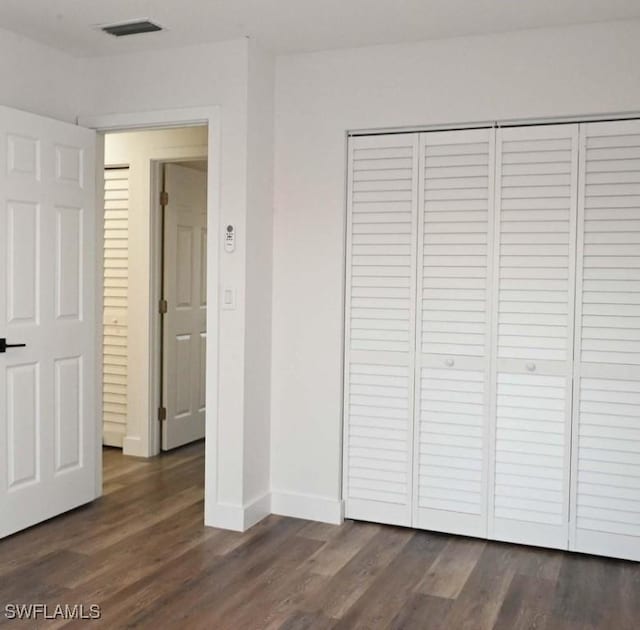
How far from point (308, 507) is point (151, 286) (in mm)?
2054

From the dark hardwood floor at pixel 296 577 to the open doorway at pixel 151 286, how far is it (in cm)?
129

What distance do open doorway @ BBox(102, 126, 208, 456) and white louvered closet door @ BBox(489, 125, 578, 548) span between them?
2291 mm

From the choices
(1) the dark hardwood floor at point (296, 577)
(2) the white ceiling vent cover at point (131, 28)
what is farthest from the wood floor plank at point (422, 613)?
(2) the white ceiling vent cover at point (131, 28)

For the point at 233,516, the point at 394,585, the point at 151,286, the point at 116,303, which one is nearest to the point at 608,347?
the point at 394,585

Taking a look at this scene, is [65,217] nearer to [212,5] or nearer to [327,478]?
[212,5]

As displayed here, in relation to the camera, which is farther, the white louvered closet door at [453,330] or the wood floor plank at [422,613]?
the white louvered closet door at [453,330]

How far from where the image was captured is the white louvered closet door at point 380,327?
3824 mm

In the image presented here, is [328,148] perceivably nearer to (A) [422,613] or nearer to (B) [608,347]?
(B) [608,347]

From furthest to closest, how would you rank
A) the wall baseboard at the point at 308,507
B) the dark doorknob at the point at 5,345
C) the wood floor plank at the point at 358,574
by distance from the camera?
the wall baseboard at the point at 308,507 < the dark doorknob at the point at 5,345 < the wood floor plank at the point at 358,574

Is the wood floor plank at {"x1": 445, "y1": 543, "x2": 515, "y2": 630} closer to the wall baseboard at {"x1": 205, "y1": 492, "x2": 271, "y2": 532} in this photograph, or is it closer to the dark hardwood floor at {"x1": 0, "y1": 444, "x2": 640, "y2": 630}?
the dark hardwood floor at {"x1": 0, "y1": 444, "x2": 640, "y2": 630}

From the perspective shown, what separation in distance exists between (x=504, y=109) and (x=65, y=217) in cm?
226

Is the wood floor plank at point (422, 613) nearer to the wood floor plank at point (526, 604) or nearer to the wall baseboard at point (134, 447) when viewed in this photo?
the wood floor plank at point (526, 604)

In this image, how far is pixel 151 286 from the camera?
5227mm

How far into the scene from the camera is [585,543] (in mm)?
3539
